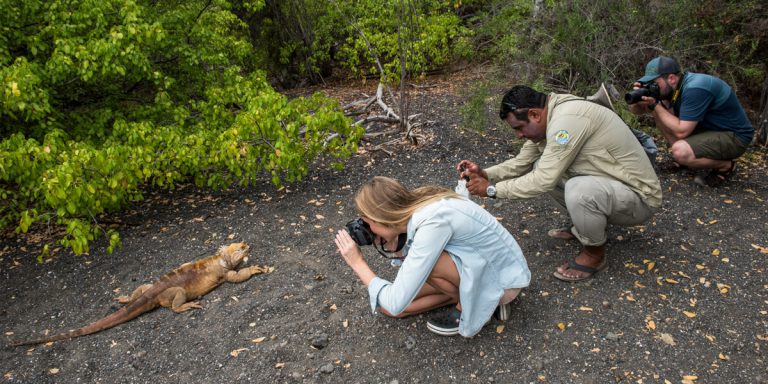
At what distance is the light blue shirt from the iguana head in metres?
1.50

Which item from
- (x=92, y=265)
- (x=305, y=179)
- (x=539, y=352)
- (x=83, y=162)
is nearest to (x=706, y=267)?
(x=539, y=352)

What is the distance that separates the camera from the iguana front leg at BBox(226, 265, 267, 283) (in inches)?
135

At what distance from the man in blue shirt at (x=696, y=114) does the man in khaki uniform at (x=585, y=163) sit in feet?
3.76

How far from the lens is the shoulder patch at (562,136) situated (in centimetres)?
274

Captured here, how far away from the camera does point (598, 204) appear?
9.11 feet

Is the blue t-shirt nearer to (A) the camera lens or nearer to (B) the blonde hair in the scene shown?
(A) the camera lens

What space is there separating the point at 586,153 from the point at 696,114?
1.64 meters

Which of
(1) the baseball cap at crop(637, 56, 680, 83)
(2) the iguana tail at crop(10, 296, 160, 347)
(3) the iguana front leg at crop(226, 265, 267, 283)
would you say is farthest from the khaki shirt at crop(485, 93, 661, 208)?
(2) the iguana tail at crop(10, 296, 160, 347)

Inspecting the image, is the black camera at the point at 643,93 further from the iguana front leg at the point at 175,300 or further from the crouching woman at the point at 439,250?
the iguana front leg at the point at 175,300

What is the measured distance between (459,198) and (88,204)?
2.77 m

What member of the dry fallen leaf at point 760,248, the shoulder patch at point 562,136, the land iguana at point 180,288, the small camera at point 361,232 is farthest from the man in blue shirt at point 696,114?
the land iguana at point 180,288

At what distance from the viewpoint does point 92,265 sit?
3.88 metres

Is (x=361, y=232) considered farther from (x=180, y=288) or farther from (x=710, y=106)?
(x=710, y=106)

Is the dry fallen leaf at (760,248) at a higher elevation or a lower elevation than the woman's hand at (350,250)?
lower
